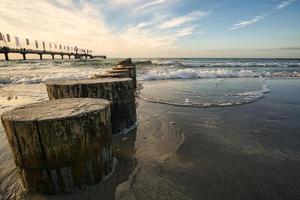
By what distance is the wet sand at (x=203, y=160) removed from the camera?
6.52 ft

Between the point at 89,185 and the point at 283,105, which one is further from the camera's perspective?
the point at 283,105

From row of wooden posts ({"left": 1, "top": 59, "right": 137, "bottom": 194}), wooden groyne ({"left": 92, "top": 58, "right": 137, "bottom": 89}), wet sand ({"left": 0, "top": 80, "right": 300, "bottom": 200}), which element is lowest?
wet sand ({"left": 0, "top": 80, "right": 300, "bottom": 200})

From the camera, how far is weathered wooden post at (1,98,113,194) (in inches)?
68.2

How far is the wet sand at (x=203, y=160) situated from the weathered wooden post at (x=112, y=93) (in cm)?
28

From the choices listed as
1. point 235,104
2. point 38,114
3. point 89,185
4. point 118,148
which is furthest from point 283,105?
point 38,114

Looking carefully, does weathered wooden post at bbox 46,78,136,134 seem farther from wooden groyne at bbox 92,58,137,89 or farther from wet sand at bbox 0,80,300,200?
wooden groyne at bbox 92,58,137,89

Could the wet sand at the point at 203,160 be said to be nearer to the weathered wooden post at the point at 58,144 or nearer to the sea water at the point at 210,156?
the sea water at the point at 210,156

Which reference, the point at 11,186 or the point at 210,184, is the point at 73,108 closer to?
the point at 11,186

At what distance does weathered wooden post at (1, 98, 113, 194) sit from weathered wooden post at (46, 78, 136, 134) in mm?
1004

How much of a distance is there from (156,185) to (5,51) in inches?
2545

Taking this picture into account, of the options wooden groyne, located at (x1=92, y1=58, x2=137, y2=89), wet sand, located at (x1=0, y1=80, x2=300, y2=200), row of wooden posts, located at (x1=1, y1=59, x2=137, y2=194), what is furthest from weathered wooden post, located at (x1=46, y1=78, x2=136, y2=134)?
wooden groyne, located at (x1=92, y1=58, x2=137, y2=89)

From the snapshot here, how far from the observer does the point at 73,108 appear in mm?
2016

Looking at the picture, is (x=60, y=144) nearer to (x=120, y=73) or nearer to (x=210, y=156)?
(x=210, y=156)

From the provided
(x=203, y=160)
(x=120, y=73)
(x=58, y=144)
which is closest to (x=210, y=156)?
(x=203, y=160)
